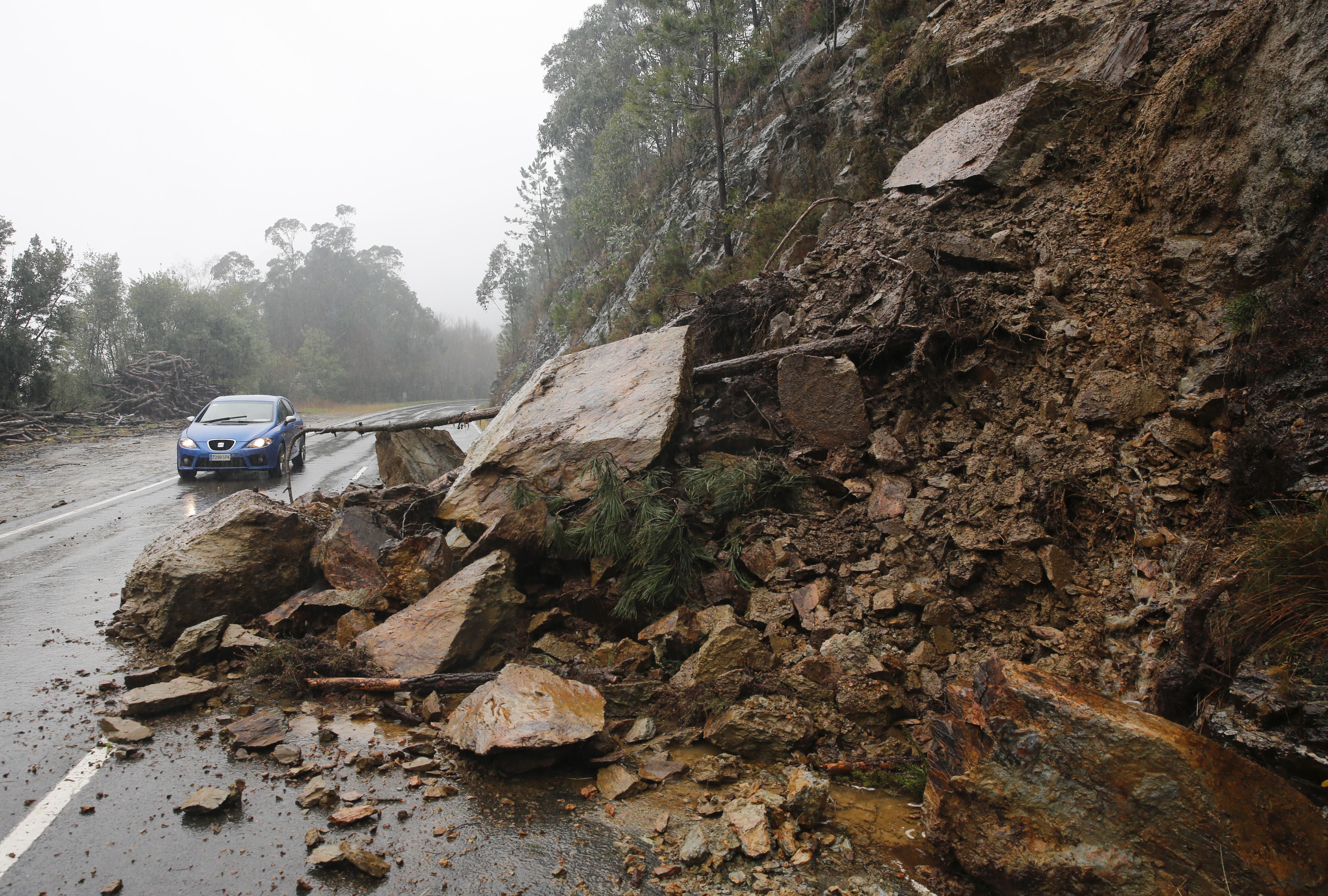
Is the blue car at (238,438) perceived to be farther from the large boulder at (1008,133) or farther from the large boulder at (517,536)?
the large boulder at (1008,133)

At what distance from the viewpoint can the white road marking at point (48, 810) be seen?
8.78 feet

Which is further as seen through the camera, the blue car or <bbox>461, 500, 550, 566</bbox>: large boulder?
the blue car

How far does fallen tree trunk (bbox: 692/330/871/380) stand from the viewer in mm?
5707

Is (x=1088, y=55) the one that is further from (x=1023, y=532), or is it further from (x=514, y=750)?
(x=514, y=750)

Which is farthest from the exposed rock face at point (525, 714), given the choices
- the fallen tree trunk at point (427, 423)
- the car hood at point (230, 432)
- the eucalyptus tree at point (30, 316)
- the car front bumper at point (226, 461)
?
the eucalyptus tree at point (30, 316)

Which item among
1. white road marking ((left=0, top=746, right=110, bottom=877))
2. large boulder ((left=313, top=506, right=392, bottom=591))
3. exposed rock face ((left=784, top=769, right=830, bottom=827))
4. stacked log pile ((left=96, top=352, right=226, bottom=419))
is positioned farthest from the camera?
stacked log pile ((left=96, top=352, right=226, bottom=419))

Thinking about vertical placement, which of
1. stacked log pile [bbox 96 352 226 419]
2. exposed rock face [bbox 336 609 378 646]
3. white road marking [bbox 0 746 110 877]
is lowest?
white road marking [bbox 0 746 110 877]

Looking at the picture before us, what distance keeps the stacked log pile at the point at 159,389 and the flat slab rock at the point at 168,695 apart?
2513 cm

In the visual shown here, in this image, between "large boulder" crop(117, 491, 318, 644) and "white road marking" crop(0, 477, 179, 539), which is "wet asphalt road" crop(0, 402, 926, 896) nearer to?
"large boulder" crop(117, 491, 318, 644)

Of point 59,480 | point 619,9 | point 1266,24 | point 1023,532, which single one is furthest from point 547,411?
point 619,9

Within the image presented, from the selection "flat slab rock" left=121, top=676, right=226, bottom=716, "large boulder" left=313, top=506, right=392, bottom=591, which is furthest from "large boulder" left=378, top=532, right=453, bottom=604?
"flat slab rock" left=121, top=676, right=226, bottom=716

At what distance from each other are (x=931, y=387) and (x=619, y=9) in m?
41.5

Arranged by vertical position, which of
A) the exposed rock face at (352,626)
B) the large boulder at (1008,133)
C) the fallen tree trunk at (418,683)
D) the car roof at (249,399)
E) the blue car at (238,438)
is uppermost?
the large boulder at (1008,133)

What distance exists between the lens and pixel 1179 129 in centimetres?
498
